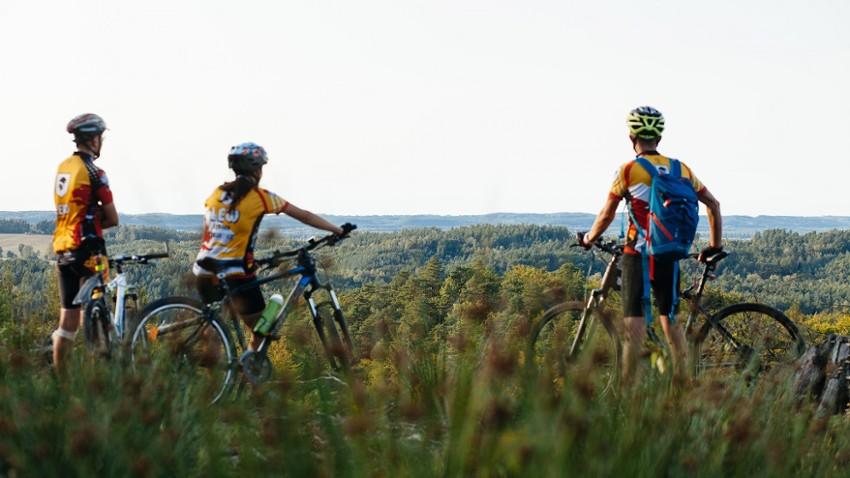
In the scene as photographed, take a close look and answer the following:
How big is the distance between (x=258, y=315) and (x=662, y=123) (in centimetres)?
301

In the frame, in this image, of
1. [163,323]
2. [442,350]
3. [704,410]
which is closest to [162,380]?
[442,350]

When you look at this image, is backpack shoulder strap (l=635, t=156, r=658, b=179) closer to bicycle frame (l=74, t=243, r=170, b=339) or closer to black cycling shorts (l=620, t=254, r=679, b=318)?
black cycling shorts (l=620, t=254, r=679, b=318)

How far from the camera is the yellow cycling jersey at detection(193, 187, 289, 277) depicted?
6.07m

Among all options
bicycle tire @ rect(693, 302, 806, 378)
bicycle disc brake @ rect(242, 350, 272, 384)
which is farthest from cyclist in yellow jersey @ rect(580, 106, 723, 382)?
bicycle disc brake @ rect(242, 350, 272, 384)

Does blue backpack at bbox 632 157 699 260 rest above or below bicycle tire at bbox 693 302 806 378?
above

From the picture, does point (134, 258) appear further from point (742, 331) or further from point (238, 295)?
point (742, 331)

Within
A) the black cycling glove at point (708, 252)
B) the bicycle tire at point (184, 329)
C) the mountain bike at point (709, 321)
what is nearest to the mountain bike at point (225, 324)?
the bicycle tire at point (184, 329)

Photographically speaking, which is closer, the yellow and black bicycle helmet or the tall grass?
the tall grass

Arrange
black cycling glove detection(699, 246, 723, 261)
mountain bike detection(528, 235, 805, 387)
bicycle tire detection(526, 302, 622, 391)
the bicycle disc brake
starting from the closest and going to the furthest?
bicycle tire detection(526, 302, 622, 391) → the bicycle disc brake → mountain bike detection(528, 235, 805, 387) → black cycling glove detection(699, 246, 723, 261)

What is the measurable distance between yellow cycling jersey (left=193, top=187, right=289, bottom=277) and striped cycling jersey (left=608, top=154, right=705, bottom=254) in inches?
88.1

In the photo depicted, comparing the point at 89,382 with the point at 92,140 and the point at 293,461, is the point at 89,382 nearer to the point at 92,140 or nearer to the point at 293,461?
the point at 293,461

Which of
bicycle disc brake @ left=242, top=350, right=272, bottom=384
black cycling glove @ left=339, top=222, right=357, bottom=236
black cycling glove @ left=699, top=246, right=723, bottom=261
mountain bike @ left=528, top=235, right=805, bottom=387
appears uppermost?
black cycling glove @ left=339, top=222, right=357, bottom=236

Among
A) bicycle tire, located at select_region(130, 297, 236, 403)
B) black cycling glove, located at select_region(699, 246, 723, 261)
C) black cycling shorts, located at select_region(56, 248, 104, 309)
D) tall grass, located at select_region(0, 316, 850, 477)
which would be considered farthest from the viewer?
black cycling glove, located at select_region(699, 246, 723, 261)

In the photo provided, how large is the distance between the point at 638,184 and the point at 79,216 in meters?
3.71
